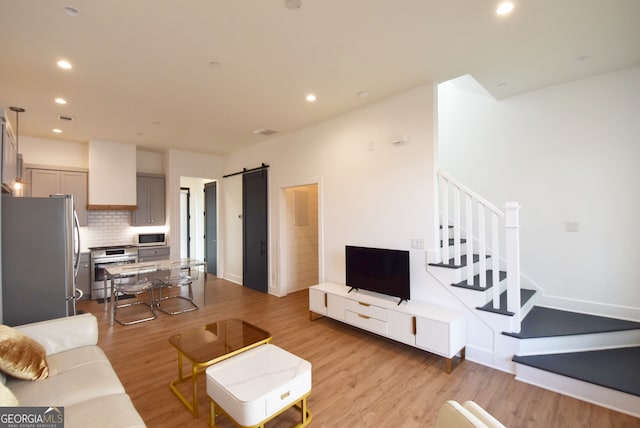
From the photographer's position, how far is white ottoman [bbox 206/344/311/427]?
5.76 feet

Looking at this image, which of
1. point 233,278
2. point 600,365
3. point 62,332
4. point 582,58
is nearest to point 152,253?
point 233,278

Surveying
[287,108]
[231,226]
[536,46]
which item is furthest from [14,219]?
[536,46]

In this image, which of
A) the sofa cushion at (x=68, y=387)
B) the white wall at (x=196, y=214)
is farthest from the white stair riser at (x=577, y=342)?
the white wall at (x=196, y=214)

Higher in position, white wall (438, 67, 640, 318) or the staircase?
white wall (438, 67, 640, 318)

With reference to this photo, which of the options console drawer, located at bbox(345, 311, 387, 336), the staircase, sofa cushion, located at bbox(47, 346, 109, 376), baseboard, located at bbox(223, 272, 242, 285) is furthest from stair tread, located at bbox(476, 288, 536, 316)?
baseboard, located at bbox(223, 272, 242, 285)

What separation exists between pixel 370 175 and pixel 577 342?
9.10 feet

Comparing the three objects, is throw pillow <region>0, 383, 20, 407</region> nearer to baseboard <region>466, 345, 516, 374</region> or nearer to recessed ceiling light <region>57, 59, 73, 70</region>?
recessed ceiling light <region>57, 59, 73, 70</region>

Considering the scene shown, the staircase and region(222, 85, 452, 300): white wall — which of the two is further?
region(222, 85, 452, 300): white wall

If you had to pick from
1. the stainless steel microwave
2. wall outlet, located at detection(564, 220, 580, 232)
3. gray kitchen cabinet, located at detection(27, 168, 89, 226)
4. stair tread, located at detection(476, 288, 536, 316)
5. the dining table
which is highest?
gray kitchen cabinet, located at detection(27, 168, 89, 226)

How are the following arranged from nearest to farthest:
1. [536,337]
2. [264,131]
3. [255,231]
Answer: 1. [536,337]
2. [264,131]
3. [255,231]

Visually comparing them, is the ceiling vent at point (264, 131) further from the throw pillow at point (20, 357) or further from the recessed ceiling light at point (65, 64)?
the throw pillow at point (20, 357)

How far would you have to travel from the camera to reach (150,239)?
20.0 ft

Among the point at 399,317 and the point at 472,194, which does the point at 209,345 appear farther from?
the point at 472,194

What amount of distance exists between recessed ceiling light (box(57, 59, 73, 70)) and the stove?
355cm
